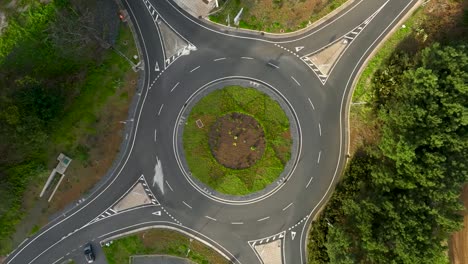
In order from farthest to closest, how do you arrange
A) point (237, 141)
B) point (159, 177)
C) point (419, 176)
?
point (159, 177), point (237, 141), point (419, 176)

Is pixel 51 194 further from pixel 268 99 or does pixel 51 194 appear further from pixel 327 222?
pixel 327 222

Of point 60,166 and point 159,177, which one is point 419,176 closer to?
point 159,177

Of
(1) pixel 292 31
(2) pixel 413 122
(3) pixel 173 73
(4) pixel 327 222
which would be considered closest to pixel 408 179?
(2) pixel 413 122

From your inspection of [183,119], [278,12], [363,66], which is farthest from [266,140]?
[278,12]

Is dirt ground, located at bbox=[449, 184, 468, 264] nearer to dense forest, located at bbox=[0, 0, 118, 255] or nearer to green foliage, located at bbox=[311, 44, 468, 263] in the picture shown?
green foliage, located at bbox=[311, 44, 468, 263]

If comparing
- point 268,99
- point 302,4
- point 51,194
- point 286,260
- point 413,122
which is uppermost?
point 302,4

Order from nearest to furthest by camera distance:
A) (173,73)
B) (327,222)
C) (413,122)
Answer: (413,122)
(327,222)
(173,73)

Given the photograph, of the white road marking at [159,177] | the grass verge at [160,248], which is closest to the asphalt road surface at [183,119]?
the white road marking at [159,177]
